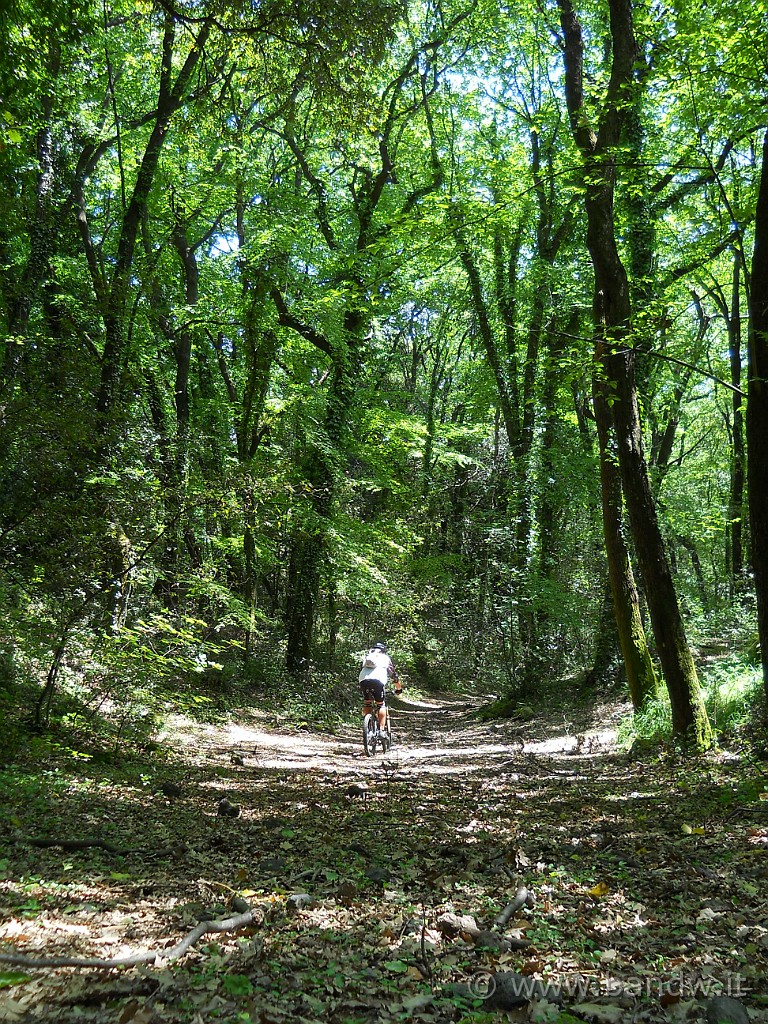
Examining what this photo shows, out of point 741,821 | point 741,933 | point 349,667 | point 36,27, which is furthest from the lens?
point 349,667

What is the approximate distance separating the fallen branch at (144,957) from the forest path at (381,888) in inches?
1.7

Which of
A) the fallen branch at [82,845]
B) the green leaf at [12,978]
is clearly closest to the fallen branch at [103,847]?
the fallen branch at [82,845]

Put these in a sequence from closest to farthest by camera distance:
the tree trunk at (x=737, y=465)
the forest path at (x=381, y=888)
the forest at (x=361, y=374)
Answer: the forest path at (x=381, y=888), the forest at (x=361, y=374), the tree trunk at (x=737, y=465)

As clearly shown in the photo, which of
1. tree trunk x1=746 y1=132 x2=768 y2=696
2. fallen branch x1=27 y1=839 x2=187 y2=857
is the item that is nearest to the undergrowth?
tree trunk x1=746 y1=132 x2=768 y2=696

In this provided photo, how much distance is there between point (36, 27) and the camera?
6.15m

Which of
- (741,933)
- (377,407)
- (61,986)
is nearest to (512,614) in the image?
(377,407)

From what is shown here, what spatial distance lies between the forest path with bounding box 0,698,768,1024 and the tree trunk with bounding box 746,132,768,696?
238 cm

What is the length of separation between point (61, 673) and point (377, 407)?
41.7 ft

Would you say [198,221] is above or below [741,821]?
above

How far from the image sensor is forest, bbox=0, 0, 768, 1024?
713 centimetres

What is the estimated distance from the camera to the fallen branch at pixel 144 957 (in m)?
2.86

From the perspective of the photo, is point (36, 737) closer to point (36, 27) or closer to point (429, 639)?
point (36, 27)

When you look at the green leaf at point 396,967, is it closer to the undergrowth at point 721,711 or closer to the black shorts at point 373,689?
the undergrowth at point 721,711

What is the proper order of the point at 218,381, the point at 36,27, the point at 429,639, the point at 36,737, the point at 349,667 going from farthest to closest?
the point at 429,639 → the point at 218,381 → the point at 349,667 → the point at 36,737 → the point at 36,27
